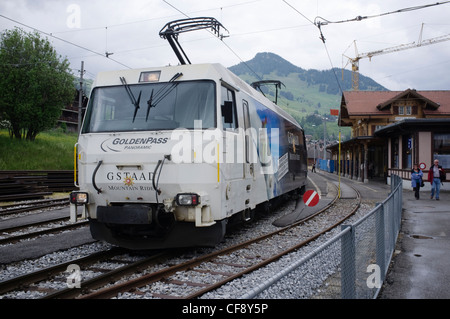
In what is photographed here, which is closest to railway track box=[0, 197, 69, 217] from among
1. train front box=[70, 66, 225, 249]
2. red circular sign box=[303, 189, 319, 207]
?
train front box=[70, 66, 225, 249]

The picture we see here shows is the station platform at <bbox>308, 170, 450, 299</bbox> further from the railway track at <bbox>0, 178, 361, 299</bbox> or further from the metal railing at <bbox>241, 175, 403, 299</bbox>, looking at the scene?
the railway track at <bbox>0, 178, 361, 299</bbox>

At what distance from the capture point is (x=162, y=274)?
570 cm

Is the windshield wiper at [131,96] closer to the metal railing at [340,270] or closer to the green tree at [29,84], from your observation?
the metal railing at [340,270]

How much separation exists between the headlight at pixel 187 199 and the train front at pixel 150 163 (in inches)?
0.6

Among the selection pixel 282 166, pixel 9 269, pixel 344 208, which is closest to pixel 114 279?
pixel 9 269

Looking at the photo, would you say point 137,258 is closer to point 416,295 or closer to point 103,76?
point 103,76

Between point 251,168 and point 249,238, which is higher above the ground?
point 251,168

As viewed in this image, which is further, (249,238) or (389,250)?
(249,238)

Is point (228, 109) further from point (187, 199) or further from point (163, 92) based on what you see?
point (187, 199)

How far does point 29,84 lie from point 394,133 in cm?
2715

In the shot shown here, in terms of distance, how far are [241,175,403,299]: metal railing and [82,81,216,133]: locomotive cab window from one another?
10.0 feet

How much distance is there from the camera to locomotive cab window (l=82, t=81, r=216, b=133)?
21.8ft
